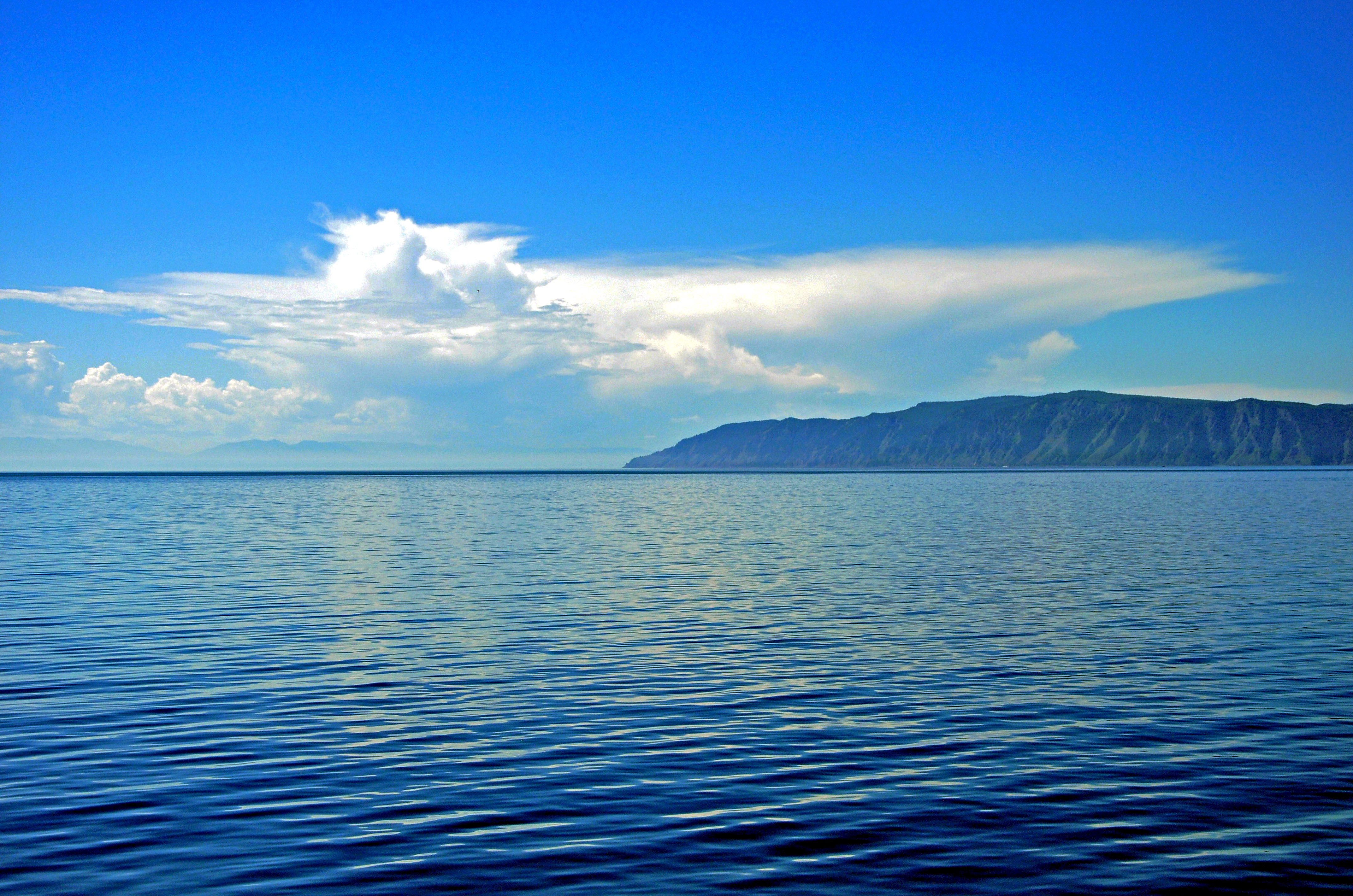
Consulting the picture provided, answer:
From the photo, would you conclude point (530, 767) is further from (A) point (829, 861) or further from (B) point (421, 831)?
(A) point (829, 861)

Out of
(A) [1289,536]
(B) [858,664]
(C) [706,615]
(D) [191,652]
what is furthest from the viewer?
(A) [1289,536]

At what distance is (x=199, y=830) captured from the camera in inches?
589

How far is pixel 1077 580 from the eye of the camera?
47.2 metres

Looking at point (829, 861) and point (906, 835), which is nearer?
point (829, 861)

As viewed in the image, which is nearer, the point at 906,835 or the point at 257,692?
the point at 906,835

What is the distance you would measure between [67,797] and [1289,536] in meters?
75.1

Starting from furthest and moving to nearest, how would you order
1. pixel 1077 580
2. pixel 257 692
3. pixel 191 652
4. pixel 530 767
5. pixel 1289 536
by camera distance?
pixel 1289 536 < pixel 1077 580 < pixel 191 652 < pixel 257 692 < pixel 530 767

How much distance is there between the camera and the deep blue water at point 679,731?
546 inches

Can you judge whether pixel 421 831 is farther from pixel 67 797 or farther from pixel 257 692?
pixel 257 692

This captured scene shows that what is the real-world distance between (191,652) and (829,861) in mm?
22464

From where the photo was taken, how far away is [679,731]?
2075 cm

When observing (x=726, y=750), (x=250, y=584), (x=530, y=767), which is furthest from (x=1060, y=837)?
(x=250, y=584)

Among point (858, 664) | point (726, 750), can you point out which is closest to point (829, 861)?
point (726, 750)

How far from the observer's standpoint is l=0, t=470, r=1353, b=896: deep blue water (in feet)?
45.5
